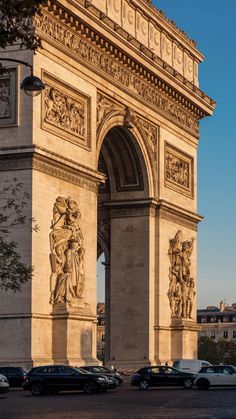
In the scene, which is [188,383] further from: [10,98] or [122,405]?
[122,405]

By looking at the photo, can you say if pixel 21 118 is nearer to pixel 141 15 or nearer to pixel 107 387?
pixel 107 387

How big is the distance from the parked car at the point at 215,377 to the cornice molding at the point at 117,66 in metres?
14.7

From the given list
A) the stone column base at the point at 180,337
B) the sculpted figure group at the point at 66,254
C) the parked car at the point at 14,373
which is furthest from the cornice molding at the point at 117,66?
the parked car at the point at 14,373

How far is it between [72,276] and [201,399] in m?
11.6

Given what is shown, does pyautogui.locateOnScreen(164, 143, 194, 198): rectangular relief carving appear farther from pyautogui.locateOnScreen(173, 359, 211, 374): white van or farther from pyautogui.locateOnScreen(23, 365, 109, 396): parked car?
pyautogui.locateOnScreen(23, 365, 109, 396): parked car

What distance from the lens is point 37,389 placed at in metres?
44.3

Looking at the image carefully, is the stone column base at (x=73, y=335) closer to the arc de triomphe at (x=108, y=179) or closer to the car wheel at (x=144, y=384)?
the arc de triomphe at (x=108, y=179)

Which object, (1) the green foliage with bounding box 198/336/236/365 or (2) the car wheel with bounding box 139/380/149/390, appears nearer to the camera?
(2) the car wheel with bounding box 139/380/149/390

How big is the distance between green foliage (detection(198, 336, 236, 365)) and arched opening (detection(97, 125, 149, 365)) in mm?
110555

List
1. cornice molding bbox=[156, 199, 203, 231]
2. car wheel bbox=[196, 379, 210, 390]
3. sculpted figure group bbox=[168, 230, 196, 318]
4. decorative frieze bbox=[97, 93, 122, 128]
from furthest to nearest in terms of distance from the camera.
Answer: sculpted figure group bbox=[168, 230, 196, 318]
cornice molding bbox=[156, 199, 203, 231]
decorative frieze bbox=[97, 93, 122, 128]
car wheel bbox=[196, 379, 210, 390]

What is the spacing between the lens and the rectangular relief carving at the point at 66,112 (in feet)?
160

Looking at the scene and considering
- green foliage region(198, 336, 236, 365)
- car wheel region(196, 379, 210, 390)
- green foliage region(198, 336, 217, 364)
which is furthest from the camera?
green foliage region(198, 336, 217, 364)

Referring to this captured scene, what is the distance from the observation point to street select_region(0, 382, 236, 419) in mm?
31438

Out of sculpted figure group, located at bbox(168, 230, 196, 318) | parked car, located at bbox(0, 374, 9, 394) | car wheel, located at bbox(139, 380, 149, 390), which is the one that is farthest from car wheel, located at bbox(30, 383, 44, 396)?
sculpted figure group, located at bbox(168, 230, 196, 318)
